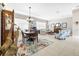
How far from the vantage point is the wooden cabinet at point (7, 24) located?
2367 millimetres

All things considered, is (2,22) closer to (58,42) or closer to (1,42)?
(1,42)

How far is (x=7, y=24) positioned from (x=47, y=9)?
2.39ft

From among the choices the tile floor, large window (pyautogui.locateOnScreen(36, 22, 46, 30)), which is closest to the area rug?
the tile floor

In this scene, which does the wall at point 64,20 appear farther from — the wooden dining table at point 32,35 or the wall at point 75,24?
the wooden dining table at point 32,35

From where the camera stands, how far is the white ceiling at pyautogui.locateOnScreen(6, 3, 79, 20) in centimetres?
238

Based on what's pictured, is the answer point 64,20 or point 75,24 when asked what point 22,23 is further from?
point 75,24

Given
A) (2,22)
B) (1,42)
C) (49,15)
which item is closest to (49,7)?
(49,15)

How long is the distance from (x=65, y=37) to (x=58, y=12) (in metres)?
0.45

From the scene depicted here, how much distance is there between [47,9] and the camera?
2416mm

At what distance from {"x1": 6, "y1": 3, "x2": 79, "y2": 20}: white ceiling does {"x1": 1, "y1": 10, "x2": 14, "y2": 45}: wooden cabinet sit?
142mm

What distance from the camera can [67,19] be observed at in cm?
238

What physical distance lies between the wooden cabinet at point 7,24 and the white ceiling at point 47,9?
14 centimetres

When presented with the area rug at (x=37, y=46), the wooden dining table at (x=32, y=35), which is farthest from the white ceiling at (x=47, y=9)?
the area rug at (x=37, y=46)

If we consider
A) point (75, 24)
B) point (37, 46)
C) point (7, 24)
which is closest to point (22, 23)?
point (7, 24)
